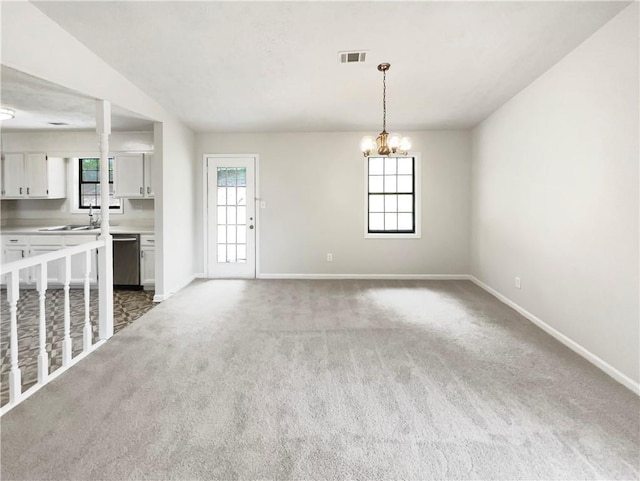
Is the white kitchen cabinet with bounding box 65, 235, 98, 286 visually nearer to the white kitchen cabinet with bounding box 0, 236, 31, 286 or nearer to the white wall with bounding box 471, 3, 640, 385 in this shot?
the white kitchen cabinet with bounding box 0, 236, 31, 286

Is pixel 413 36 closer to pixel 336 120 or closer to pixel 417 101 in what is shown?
pixel 417 101

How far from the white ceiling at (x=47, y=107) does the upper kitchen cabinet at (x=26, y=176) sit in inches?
17.5

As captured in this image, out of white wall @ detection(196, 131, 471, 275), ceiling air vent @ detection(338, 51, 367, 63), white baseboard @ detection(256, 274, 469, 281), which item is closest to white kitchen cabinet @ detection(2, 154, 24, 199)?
white wall @ detection(196, 131, 471, 275)

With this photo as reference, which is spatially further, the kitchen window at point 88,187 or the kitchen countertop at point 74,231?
the kitchen window at point 88,187

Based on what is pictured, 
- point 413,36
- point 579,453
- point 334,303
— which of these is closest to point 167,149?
point 334,303

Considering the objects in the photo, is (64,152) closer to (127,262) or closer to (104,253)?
(127,262)

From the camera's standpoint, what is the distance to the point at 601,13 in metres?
2.52

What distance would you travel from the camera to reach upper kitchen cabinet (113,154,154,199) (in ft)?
17.8

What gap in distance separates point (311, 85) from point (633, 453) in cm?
378

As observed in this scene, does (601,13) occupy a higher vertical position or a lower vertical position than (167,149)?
higher

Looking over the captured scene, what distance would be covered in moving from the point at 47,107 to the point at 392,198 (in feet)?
16.2

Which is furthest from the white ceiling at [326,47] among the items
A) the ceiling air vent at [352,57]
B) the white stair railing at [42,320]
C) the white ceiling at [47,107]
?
the white stair railing at [42,320]

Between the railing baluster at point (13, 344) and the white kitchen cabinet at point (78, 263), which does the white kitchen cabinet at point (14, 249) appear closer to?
the white kitchen cabinet at point (78, 263)

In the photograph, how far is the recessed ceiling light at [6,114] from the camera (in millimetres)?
4408
